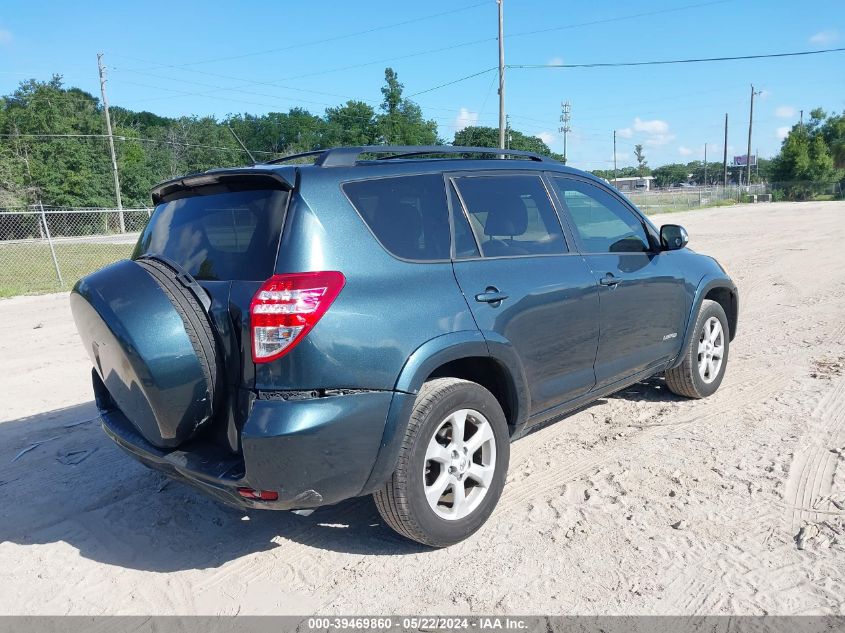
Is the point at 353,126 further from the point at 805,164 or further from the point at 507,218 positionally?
the point at 507,218

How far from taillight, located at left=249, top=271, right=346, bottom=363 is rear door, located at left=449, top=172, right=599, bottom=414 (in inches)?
33.2

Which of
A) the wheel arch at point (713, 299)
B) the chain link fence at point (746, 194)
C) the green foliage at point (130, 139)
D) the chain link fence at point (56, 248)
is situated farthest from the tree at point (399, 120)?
the wheel arch at point (713, 299)

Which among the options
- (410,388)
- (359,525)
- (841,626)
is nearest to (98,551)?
(359,525)

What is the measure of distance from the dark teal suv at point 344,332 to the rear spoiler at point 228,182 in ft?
0.03

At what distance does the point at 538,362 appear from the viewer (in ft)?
11.8

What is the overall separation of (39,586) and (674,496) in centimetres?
327

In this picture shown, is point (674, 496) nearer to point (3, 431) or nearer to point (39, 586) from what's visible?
point (39, 586)

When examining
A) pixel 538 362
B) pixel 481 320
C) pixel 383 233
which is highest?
pixel 383 233

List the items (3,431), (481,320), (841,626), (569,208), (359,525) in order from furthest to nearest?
(3,431) < (569,208) < (359,525) < (481,320) < (841,626)

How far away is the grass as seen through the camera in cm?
1413

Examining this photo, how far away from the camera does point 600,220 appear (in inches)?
176

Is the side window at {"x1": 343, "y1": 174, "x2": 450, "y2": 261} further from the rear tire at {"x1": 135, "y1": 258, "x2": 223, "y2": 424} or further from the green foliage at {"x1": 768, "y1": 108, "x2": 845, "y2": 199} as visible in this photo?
the green foliage at {"x1": 768, "y1": 108, "x2": 845, "y2": 199}

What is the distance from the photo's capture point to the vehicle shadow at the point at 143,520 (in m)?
3.29

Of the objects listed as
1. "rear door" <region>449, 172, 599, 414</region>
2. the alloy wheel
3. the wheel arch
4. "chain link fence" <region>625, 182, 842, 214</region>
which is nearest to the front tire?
the alloy wheel
